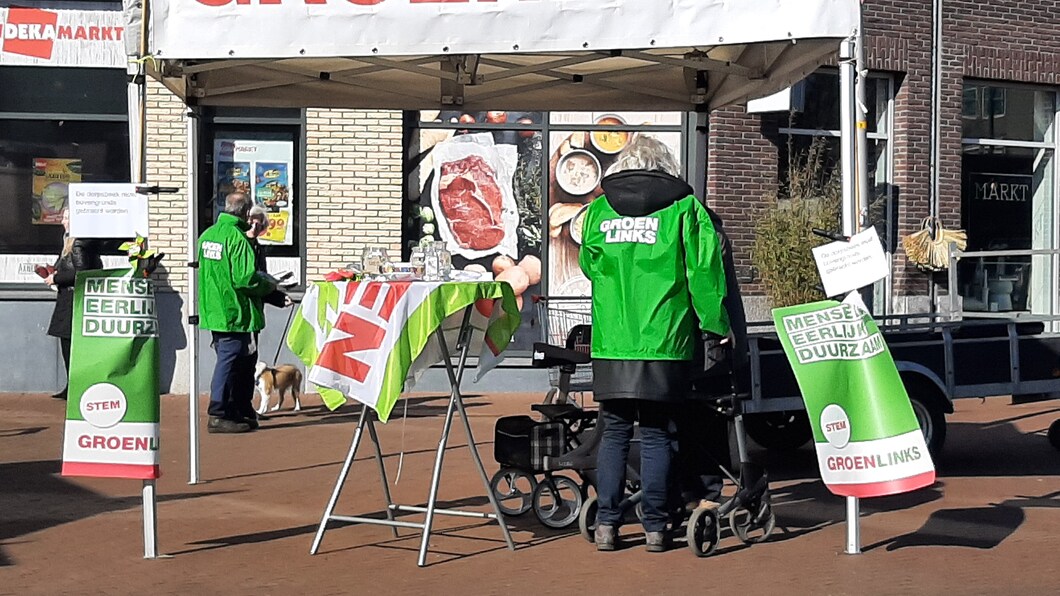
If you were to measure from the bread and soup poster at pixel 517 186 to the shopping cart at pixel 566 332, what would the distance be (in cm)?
399

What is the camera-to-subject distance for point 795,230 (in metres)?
14.7

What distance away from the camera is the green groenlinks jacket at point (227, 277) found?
1120 cm

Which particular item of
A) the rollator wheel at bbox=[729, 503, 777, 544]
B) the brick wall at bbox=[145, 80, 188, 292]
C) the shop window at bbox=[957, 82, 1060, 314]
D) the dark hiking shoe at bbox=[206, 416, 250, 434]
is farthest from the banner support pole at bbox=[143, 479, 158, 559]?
the shop window at bbox=[957, 82, 1060, 314]

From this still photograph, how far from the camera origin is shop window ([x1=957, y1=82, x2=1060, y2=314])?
666 inches

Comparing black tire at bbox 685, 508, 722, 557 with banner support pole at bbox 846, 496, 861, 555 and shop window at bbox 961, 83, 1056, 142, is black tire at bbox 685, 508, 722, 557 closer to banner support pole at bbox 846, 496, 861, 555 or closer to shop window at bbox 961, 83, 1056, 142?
banner support pole at bbox 846, 496, 861, 555

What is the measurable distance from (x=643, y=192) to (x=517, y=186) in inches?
304

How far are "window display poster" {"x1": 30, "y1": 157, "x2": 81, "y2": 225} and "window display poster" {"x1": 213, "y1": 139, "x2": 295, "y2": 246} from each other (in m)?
1.51

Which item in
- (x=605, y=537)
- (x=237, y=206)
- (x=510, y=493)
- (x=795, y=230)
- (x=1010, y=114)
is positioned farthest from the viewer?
(x=1010, y=114)

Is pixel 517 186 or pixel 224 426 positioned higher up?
pixel 517 186

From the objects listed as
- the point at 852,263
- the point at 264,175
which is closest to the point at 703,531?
the point at 852,263

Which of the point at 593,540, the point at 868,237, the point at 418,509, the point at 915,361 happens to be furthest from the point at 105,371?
the point at 915,361

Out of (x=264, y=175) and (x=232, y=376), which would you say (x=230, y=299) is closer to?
(x=232, y=376)

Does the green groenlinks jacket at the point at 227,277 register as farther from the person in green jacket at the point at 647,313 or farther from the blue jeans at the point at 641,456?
the blue jeans at the point at 641,456

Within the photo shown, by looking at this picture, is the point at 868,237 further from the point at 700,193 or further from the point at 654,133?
the point at 654,133
